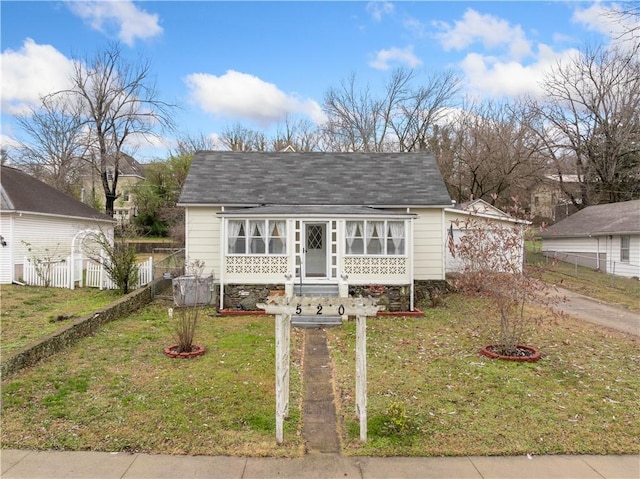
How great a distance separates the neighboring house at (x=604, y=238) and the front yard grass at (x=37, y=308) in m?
21.3

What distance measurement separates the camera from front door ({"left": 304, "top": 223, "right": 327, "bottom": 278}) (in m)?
13.3

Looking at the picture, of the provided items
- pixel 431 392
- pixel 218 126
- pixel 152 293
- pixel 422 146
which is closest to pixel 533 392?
pixel 431 392

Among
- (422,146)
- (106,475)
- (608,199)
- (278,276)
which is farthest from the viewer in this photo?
(422,146)

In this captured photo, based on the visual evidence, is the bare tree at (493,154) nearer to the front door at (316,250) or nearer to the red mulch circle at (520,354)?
the front door at (316,250)

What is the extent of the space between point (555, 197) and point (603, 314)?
26589 mm

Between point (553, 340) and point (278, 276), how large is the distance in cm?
770

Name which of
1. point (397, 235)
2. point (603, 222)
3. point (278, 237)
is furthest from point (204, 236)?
point (603, 222)

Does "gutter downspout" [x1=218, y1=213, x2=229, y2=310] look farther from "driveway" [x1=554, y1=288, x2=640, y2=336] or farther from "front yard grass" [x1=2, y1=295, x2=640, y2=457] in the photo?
"driveway" [x1=554, y1=288, x2=640, y2=336]

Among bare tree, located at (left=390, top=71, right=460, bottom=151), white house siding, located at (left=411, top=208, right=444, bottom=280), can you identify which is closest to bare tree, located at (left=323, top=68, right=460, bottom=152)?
bare tree, located at (left=390, top=71, right=460, bottom=151)

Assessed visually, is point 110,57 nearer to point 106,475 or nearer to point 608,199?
point 106,475

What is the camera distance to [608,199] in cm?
2766

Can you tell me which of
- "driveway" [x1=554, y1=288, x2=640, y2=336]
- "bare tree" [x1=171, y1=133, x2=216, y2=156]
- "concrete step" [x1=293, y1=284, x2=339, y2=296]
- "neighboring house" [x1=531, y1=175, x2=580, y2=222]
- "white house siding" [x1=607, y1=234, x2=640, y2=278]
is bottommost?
"driveway" [x1=554, y1=288, x2=640, y2=336]

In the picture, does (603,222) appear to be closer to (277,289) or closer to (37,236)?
(277,289)

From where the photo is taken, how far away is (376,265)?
1230 centimetres
